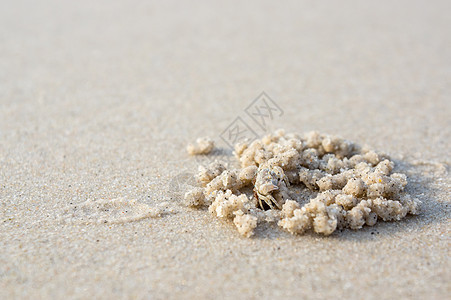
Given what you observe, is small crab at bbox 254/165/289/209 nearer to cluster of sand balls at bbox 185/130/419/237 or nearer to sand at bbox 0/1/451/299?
cluster of sand balls at bbox 185/130/419/237

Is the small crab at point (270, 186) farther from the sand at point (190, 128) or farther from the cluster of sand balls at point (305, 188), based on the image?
the sand at point (190, 128)

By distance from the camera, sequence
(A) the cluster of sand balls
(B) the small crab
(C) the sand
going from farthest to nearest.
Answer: (B) the small crab, (A) the cluster of sand balls, (C) the sand

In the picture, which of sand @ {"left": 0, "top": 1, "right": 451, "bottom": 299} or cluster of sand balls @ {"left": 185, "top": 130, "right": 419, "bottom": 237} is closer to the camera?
sand @ {"left": 0, "top": 1, "right": 451, "bottom": 299}

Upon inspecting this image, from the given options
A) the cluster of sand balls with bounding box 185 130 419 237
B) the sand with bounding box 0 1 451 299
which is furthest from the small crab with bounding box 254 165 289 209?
the sand with bounding box 0 1 451 299

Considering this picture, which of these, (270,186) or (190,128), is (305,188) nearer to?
(270,186)

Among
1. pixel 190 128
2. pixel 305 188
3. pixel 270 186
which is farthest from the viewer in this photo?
pixel 190 128

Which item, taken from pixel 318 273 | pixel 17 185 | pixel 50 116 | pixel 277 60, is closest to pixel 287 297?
pixel 318 273

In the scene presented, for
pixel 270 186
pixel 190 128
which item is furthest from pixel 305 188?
pixel 190 128
